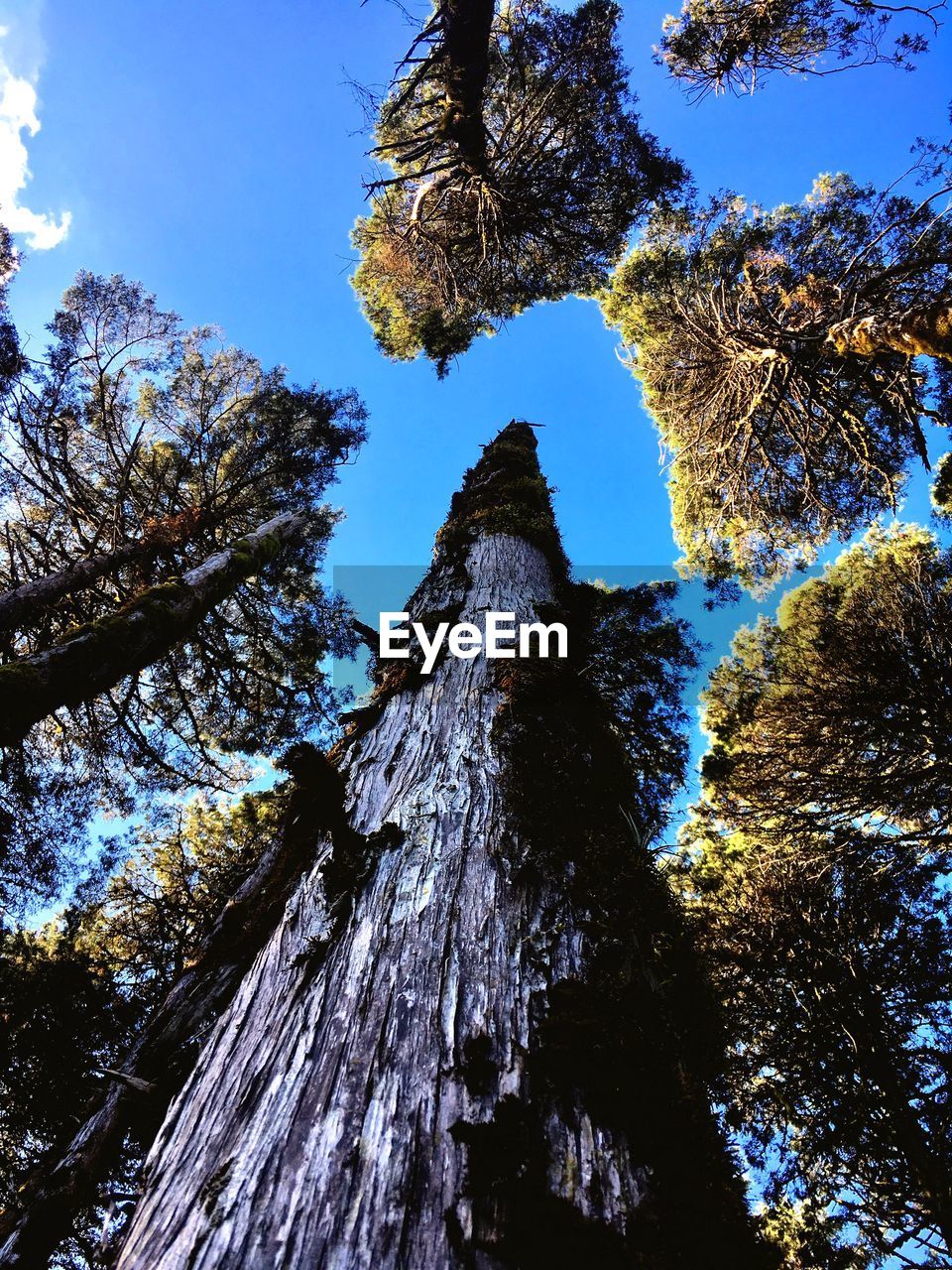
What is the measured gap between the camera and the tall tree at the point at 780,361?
6.27 metres

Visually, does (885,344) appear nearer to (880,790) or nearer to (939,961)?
(880,790)

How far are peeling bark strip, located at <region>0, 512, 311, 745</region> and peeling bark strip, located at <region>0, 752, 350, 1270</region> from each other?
204 cm

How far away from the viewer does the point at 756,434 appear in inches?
325

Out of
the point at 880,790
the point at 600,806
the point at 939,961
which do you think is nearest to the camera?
the point at 600,806

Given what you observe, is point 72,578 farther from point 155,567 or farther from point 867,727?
point 867,727

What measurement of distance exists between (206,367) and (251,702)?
7.21m

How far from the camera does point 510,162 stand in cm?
746

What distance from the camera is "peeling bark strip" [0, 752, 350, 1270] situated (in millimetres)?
1867

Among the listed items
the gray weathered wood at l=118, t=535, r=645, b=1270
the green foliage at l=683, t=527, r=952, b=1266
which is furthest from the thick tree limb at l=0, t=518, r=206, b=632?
the green foliage at l=683, t=527, r=952, b=1266

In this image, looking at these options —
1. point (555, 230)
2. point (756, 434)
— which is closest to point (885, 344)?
point (756, 434)

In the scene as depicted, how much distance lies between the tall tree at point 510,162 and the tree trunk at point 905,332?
4337 millimetres

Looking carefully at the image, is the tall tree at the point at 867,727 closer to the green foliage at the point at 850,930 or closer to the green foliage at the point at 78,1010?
the green foliage at the point at 850,930

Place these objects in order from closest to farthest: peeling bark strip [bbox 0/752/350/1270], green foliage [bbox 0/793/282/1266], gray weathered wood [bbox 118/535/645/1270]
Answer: gray weathered wood [bbox 118/535/645/1270], peeling bark strip [bbox 0/752/350/1270], green foliage [bbox 0/793/282/1266]

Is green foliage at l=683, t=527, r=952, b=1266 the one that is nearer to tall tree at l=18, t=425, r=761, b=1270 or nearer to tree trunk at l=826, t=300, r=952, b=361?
tree trunk at l=826, t=300, r=952, b=361
